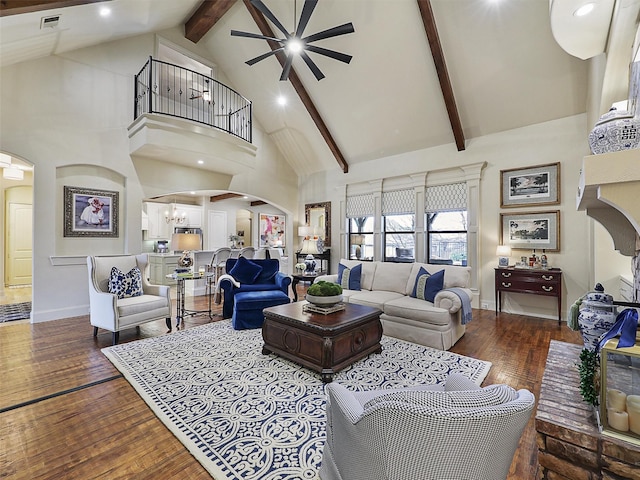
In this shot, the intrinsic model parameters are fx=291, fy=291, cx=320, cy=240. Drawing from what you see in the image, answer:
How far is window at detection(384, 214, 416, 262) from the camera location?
6.54m

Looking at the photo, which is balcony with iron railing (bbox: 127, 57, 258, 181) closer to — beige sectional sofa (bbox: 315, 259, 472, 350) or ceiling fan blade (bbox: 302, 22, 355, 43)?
ceiling fan blade (bbox: 302, 22, 355, 43)

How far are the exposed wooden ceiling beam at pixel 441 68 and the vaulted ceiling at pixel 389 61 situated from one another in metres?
0.02

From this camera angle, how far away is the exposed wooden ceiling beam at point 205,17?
5.23 m

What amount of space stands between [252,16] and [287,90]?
4.87 feet

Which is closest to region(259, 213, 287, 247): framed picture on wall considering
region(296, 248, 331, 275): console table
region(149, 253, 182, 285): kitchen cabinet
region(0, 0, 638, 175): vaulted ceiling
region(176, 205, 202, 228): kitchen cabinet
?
region(176, 205, 202, 228): kitchen cabinet

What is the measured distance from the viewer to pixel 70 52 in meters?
4.68

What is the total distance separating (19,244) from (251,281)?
22.5 feet

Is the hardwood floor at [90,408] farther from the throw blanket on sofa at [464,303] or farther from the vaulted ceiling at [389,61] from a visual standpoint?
the vaulted ceiling at [389,61]

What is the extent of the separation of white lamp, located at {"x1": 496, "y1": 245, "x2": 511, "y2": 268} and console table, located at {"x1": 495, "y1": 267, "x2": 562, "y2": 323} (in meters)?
0.18

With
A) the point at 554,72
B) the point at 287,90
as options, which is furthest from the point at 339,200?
the point at 554,72

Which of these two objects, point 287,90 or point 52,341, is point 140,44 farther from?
point 52,341

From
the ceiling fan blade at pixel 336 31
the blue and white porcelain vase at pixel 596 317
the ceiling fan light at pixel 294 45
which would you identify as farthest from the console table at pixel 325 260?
the blue and white porcelain vase at pixel 596 317

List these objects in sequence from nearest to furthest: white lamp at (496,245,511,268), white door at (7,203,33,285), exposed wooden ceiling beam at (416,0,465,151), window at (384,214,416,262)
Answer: exposed wooden ceiling beam at (416,0,465,151), white lamp at (496,245,511,268), window at (384,214,416,262), white door at (7,203,33,285)

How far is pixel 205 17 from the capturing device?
213 inches
